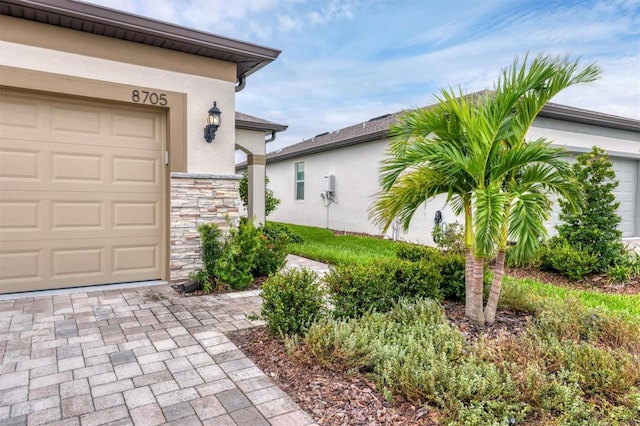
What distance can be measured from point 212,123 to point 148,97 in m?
0.90

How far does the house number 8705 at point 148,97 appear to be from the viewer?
5.21 meters

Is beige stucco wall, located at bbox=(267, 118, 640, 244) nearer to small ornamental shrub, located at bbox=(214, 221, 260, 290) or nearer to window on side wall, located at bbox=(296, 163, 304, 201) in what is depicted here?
window on side wall, located at bbox=(296, 163, 304, 201)

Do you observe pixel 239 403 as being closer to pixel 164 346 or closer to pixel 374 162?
pixel 164 346

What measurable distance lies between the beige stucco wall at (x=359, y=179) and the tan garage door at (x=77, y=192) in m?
4.47

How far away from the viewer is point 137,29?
4887 mm

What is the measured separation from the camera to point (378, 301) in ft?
13.0

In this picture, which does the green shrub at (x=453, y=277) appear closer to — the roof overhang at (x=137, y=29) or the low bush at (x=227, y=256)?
the low bush at (x=227, y=256)

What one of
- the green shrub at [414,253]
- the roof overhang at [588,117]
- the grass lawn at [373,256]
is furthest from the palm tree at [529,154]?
the roof overhang at [588,117]

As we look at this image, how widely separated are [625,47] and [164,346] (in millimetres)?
10661

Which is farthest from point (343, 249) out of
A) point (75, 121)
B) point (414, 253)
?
point (75, 121)

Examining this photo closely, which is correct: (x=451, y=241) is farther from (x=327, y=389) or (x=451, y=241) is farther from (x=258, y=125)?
(x=258, y=125)

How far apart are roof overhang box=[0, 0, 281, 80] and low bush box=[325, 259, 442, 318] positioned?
364 cm

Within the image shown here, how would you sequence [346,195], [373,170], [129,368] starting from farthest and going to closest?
1. [346,195]
2. [373,170]
3. [129,368]

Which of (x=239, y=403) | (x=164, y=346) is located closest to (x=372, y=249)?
(x=164, y=346)
